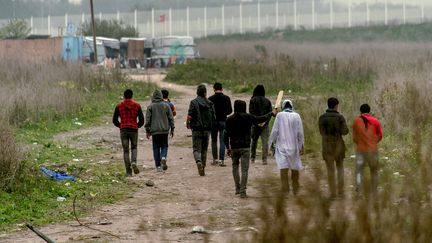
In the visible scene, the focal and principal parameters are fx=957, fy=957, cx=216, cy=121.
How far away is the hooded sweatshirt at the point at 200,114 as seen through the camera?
51.7 feet

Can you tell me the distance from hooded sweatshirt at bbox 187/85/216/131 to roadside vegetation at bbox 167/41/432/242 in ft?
5.67

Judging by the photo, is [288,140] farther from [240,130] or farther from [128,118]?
[128,118]

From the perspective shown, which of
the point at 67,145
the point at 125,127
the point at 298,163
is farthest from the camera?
the point at 67,145

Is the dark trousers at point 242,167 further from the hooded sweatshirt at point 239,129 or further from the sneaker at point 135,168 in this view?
the sneaker at point 135,168

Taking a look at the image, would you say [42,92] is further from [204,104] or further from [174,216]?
[174,216]

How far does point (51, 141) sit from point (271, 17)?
5914 centimetres

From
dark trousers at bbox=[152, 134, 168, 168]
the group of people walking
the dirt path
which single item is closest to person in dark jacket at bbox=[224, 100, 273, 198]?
the group of people walking

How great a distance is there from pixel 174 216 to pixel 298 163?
6.50 ft

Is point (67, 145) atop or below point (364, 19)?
below

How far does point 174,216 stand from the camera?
478 inches

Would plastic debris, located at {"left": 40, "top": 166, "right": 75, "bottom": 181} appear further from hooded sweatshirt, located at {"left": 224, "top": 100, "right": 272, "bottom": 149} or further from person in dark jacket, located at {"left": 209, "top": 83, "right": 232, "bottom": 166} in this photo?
hooded sweatshirt, located at {"left": 224, "top": 100, "right": 272, "bottom": 149}

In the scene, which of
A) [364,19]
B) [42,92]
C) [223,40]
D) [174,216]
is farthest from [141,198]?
[364,19]

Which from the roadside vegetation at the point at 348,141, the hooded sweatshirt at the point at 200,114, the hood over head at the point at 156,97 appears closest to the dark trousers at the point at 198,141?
the hooded sweatshirt at the point at 200,114

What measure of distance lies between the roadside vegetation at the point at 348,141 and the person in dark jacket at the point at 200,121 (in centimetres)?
173
